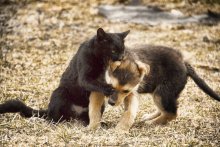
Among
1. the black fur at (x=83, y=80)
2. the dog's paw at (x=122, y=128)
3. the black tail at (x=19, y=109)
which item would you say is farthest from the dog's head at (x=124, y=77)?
the black tail at (x=19, y=109)

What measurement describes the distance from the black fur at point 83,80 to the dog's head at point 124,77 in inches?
4.0

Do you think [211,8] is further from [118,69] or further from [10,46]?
[118,69]

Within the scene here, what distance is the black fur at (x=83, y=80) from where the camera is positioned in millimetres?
6805

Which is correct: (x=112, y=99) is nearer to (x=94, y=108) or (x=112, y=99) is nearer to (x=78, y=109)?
(x=94, y=108)

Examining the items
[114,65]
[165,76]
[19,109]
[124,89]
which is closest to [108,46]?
[114,65]

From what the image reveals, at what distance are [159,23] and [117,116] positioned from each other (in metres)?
7.51

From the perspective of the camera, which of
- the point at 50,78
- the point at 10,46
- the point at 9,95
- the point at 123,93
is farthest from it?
the point at 10,46

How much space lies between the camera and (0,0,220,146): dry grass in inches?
246

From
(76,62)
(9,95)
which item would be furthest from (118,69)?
(9,95)

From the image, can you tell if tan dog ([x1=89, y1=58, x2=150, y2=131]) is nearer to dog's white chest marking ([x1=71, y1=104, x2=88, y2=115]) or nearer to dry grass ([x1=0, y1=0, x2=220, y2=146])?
dry grass ([x1=0, y1=0, x2=220, y2=146])

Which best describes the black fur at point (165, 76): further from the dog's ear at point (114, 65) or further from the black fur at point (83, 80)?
the dog's ear at point (114, 65)

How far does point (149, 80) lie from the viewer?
7477 millimetres

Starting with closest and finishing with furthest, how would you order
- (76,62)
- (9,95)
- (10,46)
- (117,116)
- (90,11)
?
(76,62), (117,116), (9,95), (10,46), (90,11)

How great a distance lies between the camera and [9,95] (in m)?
8.57
